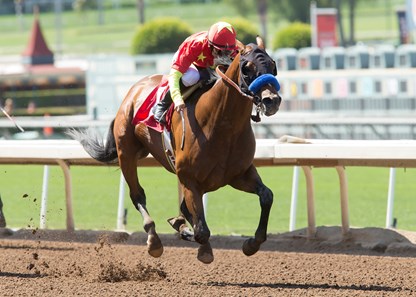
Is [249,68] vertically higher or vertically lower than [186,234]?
higher

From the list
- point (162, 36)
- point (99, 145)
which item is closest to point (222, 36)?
point (99, 145)

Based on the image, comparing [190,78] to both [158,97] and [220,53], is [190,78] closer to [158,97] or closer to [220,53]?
[220,53]

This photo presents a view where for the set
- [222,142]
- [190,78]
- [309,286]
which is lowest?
[309,286]

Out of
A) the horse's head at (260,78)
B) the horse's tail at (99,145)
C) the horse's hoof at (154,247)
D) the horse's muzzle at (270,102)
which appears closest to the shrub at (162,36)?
the horse's tail at (99,145)

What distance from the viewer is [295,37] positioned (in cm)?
4647

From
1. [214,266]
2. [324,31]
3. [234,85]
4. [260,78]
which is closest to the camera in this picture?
[260,78]

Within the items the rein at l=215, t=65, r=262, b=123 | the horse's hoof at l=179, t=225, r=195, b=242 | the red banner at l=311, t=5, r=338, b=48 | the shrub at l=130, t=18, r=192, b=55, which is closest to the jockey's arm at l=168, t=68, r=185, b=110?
the rein at l=215, t=65, r=262, b=123

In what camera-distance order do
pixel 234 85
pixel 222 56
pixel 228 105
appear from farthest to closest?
pixel 222 56 < pixel 228 105 < pixel 234 85

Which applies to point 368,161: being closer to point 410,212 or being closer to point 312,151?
point 312,151

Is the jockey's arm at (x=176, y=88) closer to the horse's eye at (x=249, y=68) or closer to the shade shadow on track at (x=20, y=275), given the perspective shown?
the horse's eye at (x=249, y=68)

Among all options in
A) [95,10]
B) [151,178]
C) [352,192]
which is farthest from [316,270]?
[95,10]

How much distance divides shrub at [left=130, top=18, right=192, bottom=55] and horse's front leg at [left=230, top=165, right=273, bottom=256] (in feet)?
120

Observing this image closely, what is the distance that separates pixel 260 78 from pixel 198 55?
3.40 ft

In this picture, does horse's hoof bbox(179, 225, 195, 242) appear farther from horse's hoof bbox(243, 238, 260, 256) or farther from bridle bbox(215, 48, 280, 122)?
bridle bbox(215, 48, 280, 122)
